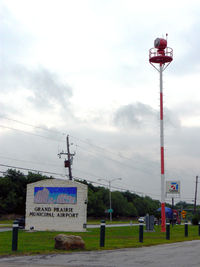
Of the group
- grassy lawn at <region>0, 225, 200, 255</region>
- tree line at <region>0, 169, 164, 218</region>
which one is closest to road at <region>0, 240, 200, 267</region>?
grassy lawn at <region>0, 225, 200, 255</region>

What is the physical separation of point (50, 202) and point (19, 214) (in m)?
46.8

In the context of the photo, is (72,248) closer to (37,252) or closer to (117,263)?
(37,252)

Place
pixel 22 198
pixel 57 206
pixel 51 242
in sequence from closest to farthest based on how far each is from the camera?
pixel 51 242 < pixel 57 206 < pixel 22 198

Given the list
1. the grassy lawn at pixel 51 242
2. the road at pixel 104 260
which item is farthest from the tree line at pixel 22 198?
the road at pixel 104 260

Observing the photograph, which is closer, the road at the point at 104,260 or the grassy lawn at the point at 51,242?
the road at the point at 104,260

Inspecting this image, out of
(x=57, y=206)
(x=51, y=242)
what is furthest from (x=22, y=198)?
(x=51, y=242)

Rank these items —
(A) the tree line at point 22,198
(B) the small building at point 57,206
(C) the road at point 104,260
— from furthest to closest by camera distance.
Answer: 1. (A) the tree line at point 22,198
2. (B) the small building at point 57,206
3. (C) the road at point 104,260

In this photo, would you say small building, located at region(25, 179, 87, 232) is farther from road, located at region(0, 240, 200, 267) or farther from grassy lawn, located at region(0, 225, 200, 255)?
road, located at region(0, 240, 200, 267)

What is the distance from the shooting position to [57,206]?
102ft

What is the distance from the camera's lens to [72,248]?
13742 millimetres

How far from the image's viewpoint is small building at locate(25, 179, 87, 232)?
3031 centimetres

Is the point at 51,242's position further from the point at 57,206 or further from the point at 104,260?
the point at 57,206

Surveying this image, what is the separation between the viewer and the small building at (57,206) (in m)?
30.3

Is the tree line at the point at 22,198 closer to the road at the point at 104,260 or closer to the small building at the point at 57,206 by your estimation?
the small building at the point at 57,206
